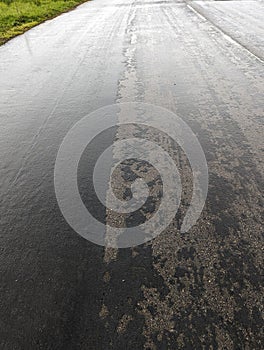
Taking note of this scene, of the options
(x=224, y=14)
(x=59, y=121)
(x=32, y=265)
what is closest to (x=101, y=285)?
(x=32, y=265)

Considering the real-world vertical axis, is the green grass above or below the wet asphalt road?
below

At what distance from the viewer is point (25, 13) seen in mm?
16109

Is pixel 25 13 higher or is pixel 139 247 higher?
pixel 139 247

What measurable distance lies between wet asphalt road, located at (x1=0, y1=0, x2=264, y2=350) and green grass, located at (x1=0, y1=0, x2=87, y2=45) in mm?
7689

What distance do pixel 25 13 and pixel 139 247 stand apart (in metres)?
17.0

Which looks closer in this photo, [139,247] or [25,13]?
[139,247]

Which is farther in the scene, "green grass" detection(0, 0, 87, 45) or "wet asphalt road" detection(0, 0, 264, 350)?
"green grass" detection(0, 0, 87, 45)

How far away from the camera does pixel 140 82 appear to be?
6434 millimetres

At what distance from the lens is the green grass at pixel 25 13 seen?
13.3 metres

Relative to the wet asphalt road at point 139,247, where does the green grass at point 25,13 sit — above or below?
below

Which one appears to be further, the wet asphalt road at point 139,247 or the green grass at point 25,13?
the green grass at point 25,13

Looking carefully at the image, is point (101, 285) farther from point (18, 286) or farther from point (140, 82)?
point (140, 82)

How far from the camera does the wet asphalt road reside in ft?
6.81

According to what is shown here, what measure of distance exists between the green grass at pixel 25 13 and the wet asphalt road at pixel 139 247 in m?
7.69
